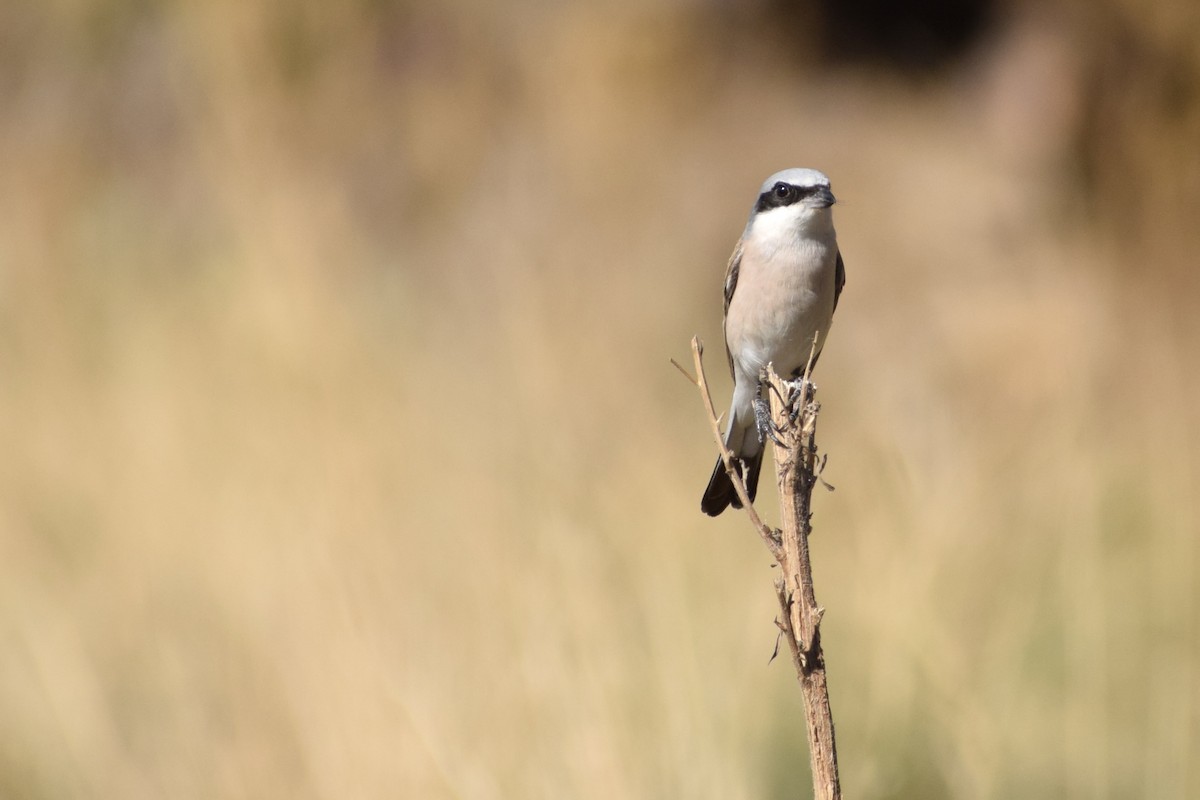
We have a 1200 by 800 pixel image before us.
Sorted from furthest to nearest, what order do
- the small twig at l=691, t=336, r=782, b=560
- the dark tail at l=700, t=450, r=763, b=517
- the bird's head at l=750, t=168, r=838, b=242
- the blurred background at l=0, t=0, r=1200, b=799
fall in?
the blurred background at l=0, t=0, r=1200, b=799 → the bird's head at l=750, t=168, r=838, b=242 → the dark tail at l=700, t=450, r=763, b=517 → the small twig at l=691, t=336, r=782, b=560

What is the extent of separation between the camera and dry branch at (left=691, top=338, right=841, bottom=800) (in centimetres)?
123

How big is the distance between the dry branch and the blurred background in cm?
104

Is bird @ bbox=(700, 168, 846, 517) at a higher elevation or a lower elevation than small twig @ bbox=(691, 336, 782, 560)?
higher

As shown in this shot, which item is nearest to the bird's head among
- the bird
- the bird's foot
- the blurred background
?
the bird

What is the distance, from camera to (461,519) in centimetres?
335

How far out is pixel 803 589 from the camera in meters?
1.30

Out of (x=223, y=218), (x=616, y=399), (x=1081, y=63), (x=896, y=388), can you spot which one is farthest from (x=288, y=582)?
(x=1081, y=63)

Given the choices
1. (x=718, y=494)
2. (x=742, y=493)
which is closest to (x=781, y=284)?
(x=718, y=494)

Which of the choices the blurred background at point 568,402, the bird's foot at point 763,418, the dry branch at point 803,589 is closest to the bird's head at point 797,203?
the bird's foot at point 763,418

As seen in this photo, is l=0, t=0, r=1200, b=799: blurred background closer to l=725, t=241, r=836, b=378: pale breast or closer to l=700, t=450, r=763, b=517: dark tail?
l=725, t=241, r=836, b=378: pale breast

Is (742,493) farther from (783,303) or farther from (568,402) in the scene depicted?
(568,402)

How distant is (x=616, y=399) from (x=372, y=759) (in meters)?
1.75

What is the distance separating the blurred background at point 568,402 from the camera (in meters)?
2.75

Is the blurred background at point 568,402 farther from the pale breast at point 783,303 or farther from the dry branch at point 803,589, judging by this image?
the dry branch at point 803,589
